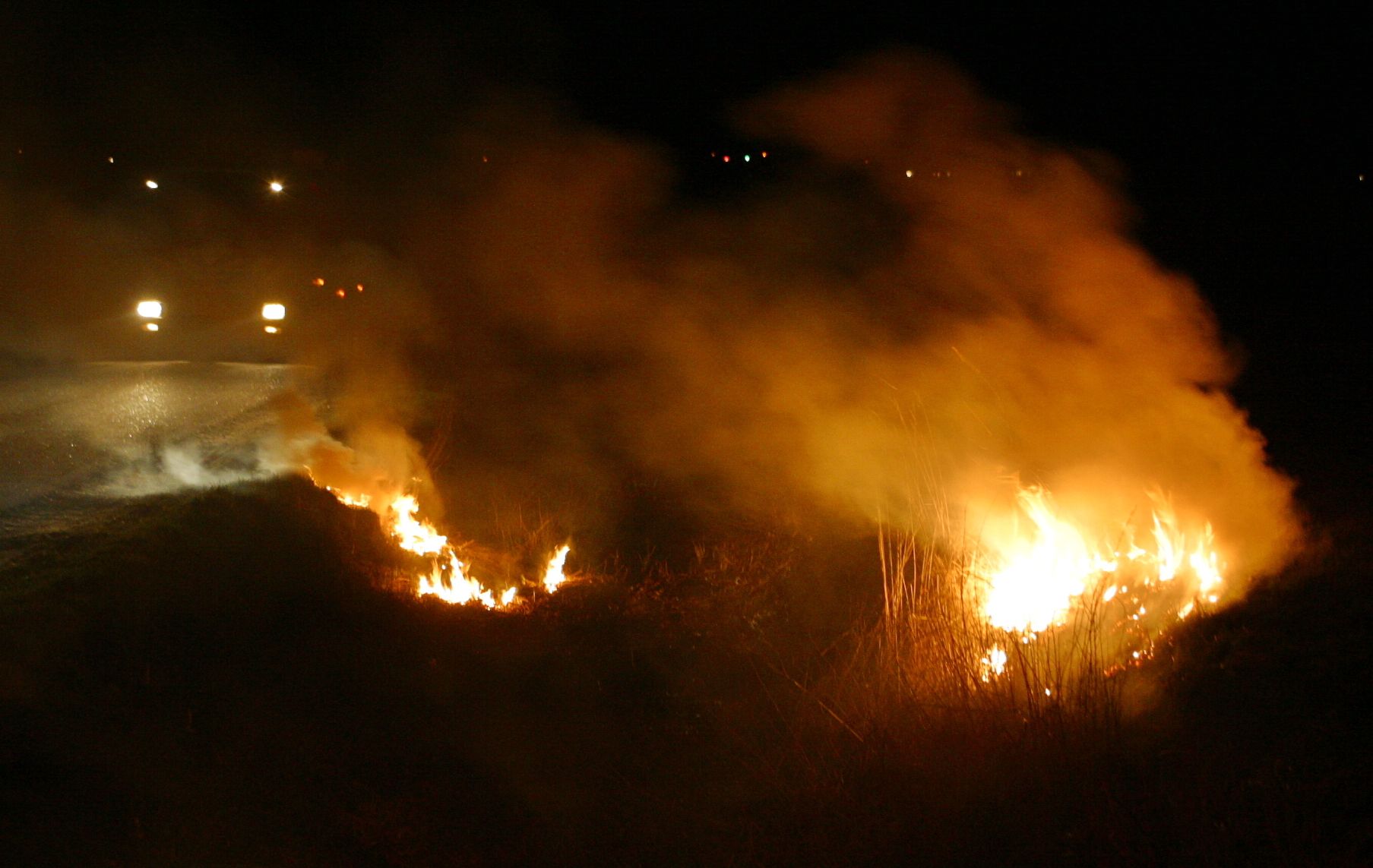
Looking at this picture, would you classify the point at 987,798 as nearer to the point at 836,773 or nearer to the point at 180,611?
the point at 836,773

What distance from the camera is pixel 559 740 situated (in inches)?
187

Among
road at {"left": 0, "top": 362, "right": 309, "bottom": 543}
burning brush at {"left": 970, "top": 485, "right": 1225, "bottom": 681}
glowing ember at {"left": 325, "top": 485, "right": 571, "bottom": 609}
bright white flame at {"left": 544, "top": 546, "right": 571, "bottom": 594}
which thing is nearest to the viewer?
burning brush at {"left": 970, "top": 485, "right": 1225, "bottom": 681}

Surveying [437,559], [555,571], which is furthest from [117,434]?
[555,571]

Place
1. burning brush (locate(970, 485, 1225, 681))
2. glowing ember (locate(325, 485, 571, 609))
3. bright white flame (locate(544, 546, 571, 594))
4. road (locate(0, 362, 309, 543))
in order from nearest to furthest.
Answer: burning brush (locate(970, 485, 1225, 681)) < glowing ember (locate(325, 485, 571, 609)) < bright white flame (locate(544, 546, 571, 594)) < road (locate(0, 362, 309, 543))

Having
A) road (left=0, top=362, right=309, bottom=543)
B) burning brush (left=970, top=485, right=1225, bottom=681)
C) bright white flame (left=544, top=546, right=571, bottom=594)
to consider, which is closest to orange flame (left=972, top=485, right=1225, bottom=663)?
burning brush (left=970, top=485, right=1225, bottom=681)

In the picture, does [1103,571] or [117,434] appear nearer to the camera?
[1103,571]

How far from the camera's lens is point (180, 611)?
16.2ft

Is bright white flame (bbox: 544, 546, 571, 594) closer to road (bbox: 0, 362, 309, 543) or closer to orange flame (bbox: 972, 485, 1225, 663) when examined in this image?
road (bbox: 0, 362, 309, 543)

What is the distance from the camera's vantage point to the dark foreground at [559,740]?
130 inches

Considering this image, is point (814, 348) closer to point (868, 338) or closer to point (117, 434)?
point (868, 338)

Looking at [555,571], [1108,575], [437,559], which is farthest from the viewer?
[555,571]

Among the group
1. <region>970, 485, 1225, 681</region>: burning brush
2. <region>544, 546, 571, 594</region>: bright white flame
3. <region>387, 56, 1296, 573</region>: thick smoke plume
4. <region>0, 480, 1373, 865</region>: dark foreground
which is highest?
<region>387, 56, 1296, 573</region>: thick smoke plume

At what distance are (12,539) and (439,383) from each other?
5403 mm

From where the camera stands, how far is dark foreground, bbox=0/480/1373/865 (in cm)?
330
